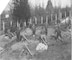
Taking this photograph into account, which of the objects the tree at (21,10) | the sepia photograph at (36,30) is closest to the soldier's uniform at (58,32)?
the sepia photograph at (36,30)

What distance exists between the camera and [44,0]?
1780 mm

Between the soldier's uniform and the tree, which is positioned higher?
the tree

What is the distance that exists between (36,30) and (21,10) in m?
0.42

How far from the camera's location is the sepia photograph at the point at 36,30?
62.8 inches

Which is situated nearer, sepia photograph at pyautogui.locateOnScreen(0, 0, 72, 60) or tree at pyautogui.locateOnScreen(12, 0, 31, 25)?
sepia photograph at pyautogui.locateOnScreen(0, 0, 72, 60)

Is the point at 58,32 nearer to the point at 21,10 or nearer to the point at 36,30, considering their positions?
the point at 36,30

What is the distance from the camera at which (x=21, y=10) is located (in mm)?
1815

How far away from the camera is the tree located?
1807 millimetres

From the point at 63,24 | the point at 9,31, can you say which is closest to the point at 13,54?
the point at 9,31

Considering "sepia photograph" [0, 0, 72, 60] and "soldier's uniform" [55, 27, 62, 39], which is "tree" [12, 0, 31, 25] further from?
"soldier's uniform" [55, 27, 62, 39]

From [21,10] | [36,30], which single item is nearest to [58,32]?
[36,30]

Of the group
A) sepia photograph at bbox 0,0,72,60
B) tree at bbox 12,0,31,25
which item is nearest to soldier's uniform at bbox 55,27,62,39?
sepia photograph at bbox 0,0,72,60

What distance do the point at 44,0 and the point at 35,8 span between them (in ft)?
0.64

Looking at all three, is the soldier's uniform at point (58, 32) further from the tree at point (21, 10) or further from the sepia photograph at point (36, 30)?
the tree at point (21, 10)
